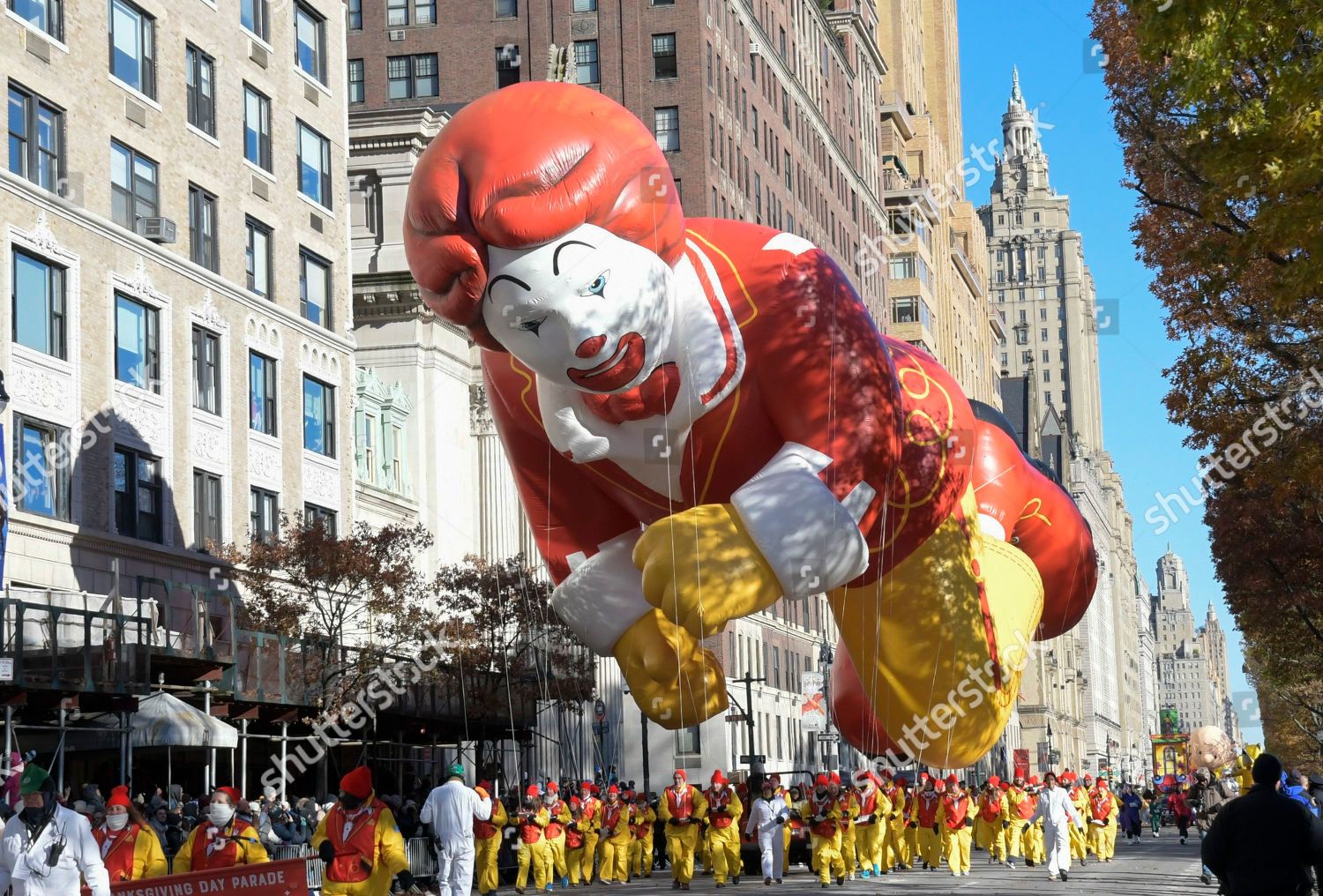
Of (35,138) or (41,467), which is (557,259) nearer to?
(41,467)

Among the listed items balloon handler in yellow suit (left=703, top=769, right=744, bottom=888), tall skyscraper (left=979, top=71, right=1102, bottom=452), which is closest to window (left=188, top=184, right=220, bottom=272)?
balloon handler in yellow suit (left=703, top=769, right=744, bottom=888)

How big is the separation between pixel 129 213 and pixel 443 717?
10816 mm

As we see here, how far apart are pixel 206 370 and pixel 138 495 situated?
A: 3.49m

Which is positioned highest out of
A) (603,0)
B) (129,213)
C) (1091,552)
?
(603,0)

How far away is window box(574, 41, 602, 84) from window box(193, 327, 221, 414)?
27.3 meters

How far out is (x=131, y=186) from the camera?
3297 cm

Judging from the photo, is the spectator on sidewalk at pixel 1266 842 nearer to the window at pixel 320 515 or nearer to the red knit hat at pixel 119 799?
the red knit hat at pixel 119 799

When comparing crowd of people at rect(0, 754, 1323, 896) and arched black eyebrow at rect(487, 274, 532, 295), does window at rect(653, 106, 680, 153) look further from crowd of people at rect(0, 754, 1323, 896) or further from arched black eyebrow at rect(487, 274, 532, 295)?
arched black eyebrow at rect(487, 274, 532, 295)

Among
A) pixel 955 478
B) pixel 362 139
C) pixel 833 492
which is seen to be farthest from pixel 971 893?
pixel 362 139

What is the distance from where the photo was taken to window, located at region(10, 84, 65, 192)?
29.8 meters

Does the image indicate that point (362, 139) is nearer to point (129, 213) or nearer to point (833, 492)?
point (129, 213)

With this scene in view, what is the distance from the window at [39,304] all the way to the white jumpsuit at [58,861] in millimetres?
18434

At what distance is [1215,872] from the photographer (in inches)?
A: 412

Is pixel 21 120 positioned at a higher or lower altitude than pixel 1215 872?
higher
